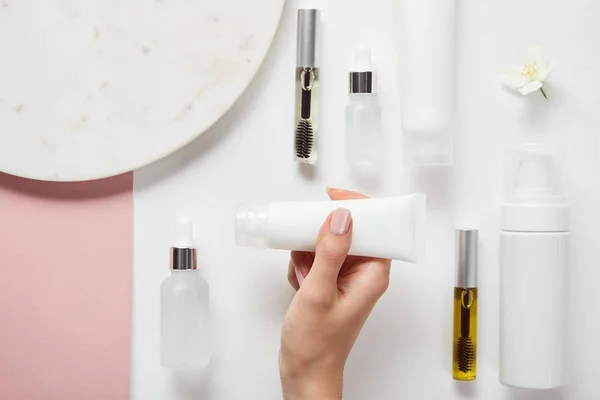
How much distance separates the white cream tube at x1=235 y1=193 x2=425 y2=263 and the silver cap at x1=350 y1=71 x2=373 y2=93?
126mm

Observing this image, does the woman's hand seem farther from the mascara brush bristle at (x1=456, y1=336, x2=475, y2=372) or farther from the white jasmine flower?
the white jasmine flower

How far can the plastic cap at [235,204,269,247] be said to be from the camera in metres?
0.68

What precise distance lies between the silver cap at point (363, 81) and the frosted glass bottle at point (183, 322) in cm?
23

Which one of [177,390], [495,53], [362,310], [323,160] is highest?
[495,53]

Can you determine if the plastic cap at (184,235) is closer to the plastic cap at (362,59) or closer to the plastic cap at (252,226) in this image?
the plastic cap at (252,226)

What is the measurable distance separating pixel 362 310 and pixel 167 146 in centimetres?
28

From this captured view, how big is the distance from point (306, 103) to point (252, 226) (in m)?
0.16

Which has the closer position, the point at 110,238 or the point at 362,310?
the point at 362,310

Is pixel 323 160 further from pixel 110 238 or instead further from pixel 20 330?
pixel 20 330

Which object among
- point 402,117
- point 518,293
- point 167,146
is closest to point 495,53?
point 402,117

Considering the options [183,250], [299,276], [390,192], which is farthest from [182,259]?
[390,192]

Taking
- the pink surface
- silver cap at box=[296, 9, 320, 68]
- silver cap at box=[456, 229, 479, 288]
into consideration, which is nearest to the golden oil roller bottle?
silver cap at box=[456, 229, 479, 288]

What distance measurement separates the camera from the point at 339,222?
645mm

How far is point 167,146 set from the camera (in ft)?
2.52
